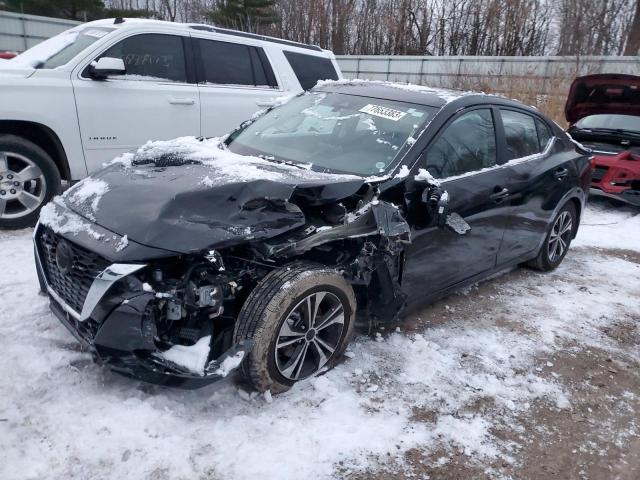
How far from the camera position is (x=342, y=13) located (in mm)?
24891

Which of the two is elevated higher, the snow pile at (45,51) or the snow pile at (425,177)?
the snow pile at (45,51)

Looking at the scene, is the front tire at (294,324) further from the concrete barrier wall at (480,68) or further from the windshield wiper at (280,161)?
the concrete barrier wall at (480,68)

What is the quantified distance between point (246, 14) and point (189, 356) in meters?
27.4

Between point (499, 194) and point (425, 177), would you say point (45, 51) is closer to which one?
point (425, 177)

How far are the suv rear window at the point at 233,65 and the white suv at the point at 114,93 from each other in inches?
0.5

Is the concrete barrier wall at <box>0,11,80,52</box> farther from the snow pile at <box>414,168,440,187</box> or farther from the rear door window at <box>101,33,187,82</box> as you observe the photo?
the snow pile at <box>414,168,440,187</box>

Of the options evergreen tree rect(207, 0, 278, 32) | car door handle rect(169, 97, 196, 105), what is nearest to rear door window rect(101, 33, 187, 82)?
car door handle rect(169, 97, 196, 105)

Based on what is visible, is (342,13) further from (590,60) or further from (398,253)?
(398,253)

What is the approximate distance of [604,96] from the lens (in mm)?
8203

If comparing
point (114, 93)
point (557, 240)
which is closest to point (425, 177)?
point (557, 240)

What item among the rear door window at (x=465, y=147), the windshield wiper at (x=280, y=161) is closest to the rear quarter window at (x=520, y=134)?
the rear door window at (x=465, y=147)

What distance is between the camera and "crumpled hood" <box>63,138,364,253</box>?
2.61 m

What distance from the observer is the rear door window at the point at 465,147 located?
3648mm

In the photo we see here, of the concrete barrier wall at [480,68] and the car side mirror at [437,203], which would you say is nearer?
the car side mirror at [437,203]
